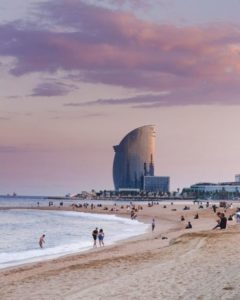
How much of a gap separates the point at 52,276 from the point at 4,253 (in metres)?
16.0

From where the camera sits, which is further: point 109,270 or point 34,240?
Answer: point 34,240

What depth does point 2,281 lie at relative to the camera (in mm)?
20516

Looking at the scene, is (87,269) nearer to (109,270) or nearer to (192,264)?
(109,270)

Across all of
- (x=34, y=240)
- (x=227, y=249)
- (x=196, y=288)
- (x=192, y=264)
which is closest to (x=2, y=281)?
(x=192, y=264)

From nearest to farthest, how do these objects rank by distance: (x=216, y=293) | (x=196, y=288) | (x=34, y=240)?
(x=216, y=293), (x=196, y=288), (x=34, y=240)

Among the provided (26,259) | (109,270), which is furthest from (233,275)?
(26,259)

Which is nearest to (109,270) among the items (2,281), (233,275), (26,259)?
(2,281)

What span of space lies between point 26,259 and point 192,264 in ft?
46.0

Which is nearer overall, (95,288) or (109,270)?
(95,288)

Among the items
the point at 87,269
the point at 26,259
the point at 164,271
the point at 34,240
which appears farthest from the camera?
the point at 34,240

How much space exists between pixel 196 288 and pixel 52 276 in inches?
282

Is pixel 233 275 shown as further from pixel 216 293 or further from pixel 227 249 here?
pixel 227 249

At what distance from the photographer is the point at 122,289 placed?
625 inches

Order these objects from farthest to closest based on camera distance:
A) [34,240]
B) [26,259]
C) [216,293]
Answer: [34,240] < [26,259] < [216,293]
